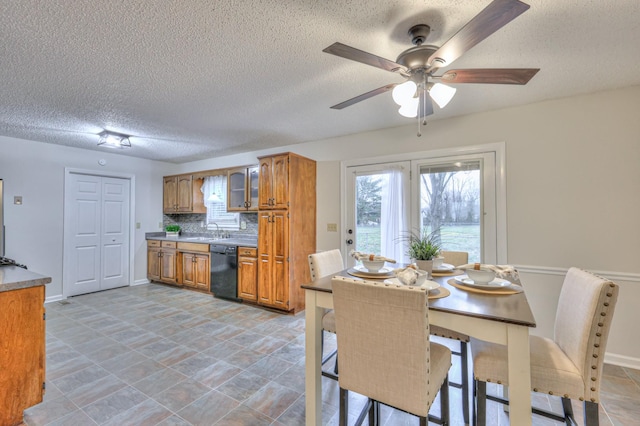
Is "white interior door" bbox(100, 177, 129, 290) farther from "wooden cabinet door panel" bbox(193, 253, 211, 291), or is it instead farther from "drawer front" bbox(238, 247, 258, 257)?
"drawer front" bbox(238, 247, 258, 257)

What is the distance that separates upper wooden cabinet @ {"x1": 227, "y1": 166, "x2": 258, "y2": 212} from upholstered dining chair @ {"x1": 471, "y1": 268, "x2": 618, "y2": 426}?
3.66 m

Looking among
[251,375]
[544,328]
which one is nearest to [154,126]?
[251,375]

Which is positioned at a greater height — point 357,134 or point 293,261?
point 357,134

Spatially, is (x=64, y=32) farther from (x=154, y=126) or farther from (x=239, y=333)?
(x=239, y=333)

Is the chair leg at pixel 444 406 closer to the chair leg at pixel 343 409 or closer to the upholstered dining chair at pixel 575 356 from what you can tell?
the upholstered dining chair at pixel 575 356

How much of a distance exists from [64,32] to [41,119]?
2249 millimetres

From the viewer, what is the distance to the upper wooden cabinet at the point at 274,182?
3.79 m

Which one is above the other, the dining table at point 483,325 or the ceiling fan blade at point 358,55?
the ceiling fan blade at point 358,55

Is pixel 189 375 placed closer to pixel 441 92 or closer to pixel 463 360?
pixel 463 360

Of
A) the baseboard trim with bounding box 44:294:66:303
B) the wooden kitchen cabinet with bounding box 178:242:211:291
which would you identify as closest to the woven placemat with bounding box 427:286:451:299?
the wooden kitchen cabinet with bounding box 178:242:211:291

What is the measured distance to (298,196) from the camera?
3885 mm

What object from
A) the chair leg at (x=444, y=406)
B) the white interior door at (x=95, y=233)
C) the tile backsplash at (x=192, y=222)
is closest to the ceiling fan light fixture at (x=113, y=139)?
the white interior door at (x=95, y=233)

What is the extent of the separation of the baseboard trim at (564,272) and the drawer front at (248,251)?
3.23 m

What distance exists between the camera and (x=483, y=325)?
131 cm
